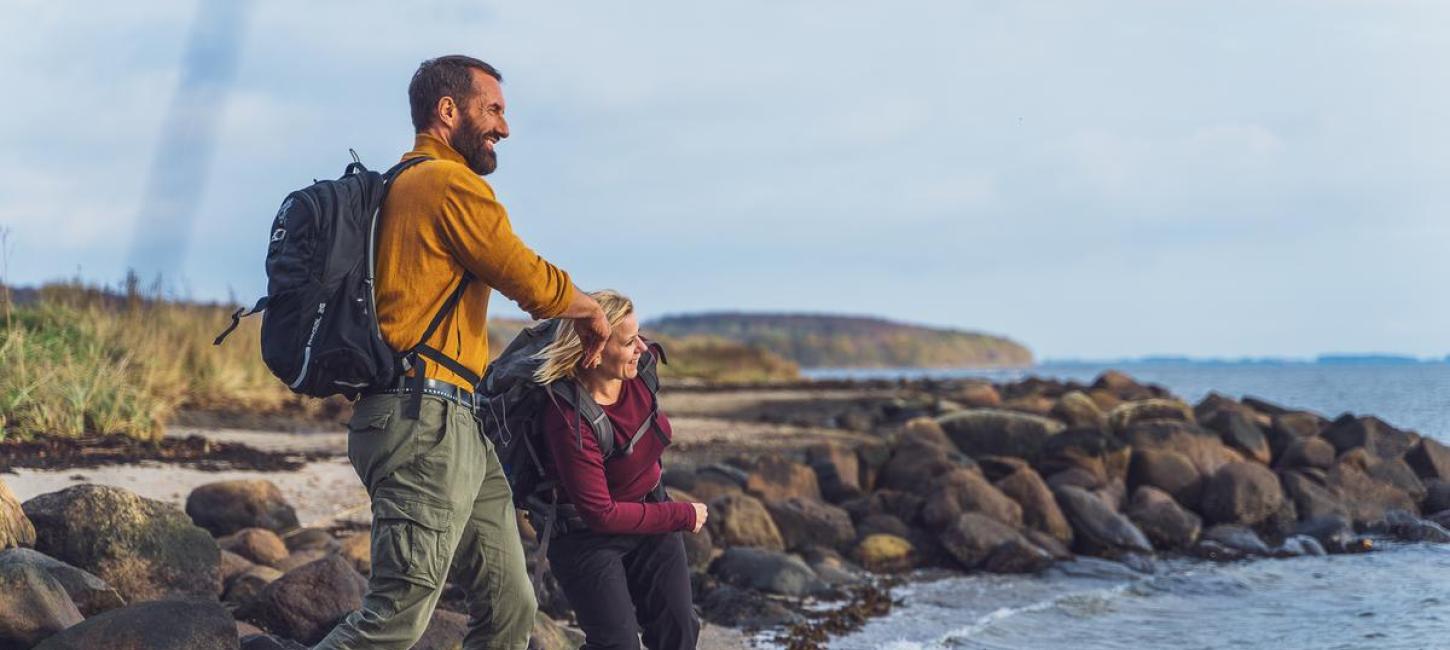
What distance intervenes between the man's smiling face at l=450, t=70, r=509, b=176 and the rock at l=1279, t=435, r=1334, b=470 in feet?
45.9

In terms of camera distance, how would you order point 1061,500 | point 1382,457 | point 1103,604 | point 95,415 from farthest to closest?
point 1382,457
point 1061,500
point 95,415
point 1103,604

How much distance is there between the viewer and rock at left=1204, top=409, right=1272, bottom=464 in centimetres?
1599

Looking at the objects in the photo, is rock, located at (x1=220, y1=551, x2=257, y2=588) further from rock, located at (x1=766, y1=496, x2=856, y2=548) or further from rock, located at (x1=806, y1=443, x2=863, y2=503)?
rock, located at (x1=806, y1=443, x2=863, y2=503)

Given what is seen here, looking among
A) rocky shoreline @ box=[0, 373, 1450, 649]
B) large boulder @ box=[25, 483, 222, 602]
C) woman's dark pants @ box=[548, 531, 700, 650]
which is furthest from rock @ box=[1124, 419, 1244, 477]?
woman's dark pants @ box=[548, 531, 700, 650]

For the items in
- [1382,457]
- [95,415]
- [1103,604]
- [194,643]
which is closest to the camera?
[194,643]

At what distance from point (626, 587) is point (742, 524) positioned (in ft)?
18.3

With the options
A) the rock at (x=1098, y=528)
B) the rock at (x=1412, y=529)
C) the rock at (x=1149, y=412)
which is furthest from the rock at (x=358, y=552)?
the rock at (x=1149, y=412)

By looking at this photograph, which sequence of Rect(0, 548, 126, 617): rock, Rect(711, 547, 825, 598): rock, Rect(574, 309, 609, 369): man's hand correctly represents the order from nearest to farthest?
Rect(574, 309, 609, 369): man's hand < Rect(0, 548, 126, 617): rock < Rect(711, 547, 825, 598): rock

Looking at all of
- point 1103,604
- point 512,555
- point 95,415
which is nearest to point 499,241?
point 512,555

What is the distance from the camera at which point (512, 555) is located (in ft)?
13.6

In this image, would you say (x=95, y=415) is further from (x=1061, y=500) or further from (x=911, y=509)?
(x=1061, y=500)

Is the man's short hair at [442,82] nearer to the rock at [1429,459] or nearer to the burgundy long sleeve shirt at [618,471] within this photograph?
the burgundy long sleeve shirt at [618,471]

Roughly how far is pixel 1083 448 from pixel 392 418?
11.1m

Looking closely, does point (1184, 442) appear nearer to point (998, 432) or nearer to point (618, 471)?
point (998, 432)
